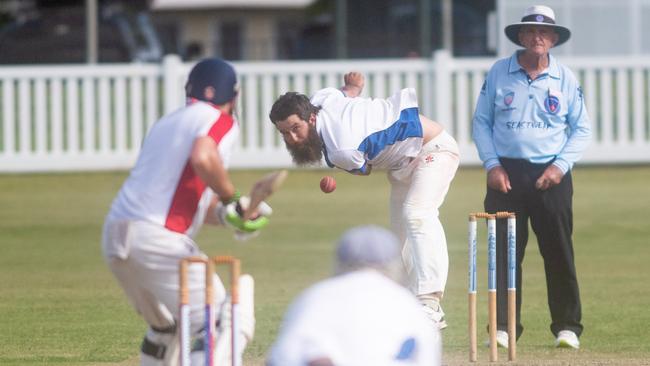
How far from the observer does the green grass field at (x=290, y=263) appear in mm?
9883

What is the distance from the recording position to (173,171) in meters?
7.07

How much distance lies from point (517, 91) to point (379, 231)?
421cm

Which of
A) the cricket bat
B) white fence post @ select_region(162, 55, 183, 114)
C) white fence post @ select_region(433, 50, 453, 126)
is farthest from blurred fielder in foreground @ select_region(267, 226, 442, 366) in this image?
white fence post @ select_region(162, 55, 183, 114)

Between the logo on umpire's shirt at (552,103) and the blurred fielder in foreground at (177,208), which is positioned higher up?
the logo on umpire's shirt at (552,103)

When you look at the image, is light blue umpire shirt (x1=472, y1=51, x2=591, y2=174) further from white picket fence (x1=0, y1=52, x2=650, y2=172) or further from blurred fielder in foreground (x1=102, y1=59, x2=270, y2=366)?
white picket fence (x1=0, y1=52, x2=650, y2=172)

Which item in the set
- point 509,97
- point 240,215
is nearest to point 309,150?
point 509,97

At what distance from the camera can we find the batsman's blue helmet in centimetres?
721

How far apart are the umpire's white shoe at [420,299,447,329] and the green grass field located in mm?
235

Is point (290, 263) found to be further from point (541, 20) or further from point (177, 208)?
point (177, 208)

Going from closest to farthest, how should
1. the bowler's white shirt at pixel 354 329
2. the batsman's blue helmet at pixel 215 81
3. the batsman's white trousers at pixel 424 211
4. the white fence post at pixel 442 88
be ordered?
the bowler's white shirt at pixel 354 329 → the batsman's blue helmet at pixel 215 81 → the batsman's white trousers at pixel 424 211 → the white fence post at pixel 442 88

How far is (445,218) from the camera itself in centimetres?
1731

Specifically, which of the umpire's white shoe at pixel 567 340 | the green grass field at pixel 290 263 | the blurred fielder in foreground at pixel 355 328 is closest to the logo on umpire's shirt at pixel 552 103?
the umpire's white shoe at pixel 567 340

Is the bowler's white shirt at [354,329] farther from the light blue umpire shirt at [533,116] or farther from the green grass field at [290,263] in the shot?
the light blue umpire shirt at [533,116]

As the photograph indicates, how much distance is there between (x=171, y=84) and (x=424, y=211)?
12117 mm
